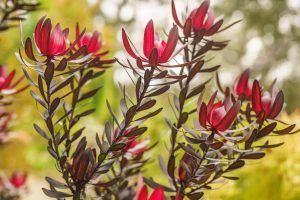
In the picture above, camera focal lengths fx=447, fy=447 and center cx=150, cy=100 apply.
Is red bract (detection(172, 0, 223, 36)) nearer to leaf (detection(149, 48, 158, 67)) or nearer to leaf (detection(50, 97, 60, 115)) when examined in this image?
leaf (detection(149, 48, 158, 67))

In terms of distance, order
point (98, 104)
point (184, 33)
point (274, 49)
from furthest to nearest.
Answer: point (274, 49), point (98, 104), point (184, 33)

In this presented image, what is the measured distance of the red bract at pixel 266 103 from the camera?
828 mm

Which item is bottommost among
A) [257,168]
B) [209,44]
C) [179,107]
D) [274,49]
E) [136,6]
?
[257,168]

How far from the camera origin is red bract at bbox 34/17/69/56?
76cm

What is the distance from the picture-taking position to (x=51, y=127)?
77cm

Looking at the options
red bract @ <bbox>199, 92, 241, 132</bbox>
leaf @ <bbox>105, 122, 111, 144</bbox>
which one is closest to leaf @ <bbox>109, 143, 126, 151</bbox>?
leaf @ <bbox>105, 122, 111, 144</bbox>

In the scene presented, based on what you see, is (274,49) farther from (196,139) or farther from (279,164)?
(196,139)

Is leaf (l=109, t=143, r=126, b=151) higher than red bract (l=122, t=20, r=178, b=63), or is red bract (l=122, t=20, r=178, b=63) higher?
red bract (l=122, t=20, r=178, b=63)

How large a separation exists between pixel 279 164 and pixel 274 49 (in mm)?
13422

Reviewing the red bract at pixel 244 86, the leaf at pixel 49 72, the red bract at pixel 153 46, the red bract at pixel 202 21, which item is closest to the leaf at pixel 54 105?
the leaf at pixel 49 72

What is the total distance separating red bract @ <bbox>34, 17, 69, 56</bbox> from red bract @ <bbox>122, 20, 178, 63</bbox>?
124 millimetres

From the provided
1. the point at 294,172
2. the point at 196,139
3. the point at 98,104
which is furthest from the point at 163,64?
the point at 98,104

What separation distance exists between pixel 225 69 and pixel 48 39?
15982 mm

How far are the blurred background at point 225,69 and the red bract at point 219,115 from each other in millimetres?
143
